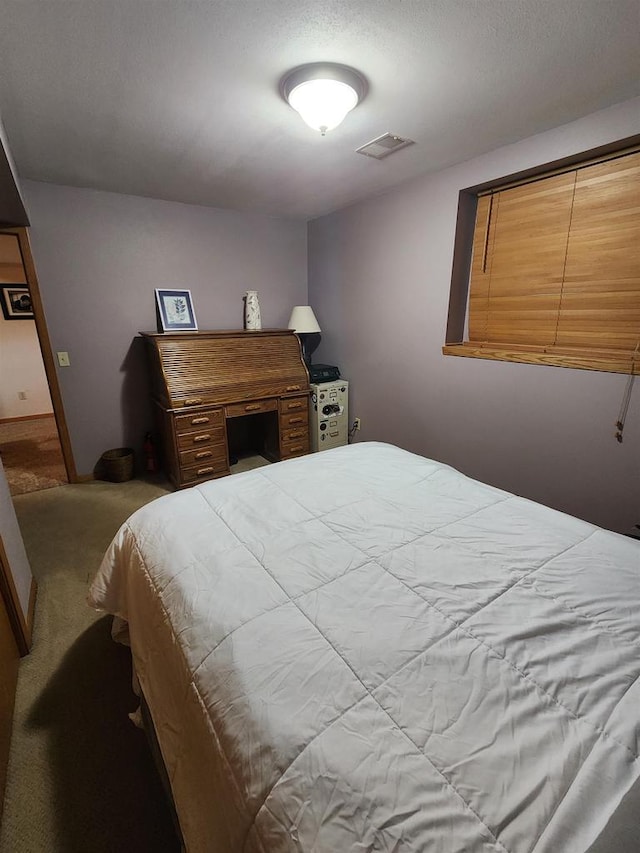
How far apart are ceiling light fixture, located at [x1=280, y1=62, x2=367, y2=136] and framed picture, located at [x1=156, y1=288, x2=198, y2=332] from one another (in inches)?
76.3

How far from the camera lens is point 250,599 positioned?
95 centimetres

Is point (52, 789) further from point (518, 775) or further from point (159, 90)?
point (159, 90)

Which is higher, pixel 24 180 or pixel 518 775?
pixel 24 180

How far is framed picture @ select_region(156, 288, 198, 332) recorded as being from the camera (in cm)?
311

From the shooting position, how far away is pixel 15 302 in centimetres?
461

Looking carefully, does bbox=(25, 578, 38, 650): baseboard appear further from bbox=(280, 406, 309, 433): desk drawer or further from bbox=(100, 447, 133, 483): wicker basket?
bbox=(280, 406, 309, 433): desk drawer

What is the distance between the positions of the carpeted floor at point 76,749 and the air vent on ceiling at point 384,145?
2817mm

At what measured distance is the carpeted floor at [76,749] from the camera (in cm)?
102

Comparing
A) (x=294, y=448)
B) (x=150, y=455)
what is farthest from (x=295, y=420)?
(x=150, y=455)

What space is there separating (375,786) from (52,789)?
3.85 ft

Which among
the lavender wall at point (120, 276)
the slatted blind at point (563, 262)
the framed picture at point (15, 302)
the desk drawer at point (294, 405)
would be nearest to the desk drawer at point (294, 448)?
the desk drawer at point (294, 405)

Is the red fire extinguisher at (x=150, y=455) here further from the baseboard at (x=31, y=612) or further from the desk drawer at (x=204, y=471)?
the baseboard at (x=31, y=612)

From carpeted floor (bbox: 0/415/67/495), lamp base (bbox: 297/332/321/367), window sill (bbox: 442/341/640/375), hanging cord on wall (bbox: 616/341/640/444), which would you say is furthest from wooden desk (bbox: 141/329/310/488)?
hanging cord on wall (bbox: 616/341/640/444)

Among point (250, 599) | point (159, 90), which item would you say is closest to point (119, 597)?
point (250, 599)
